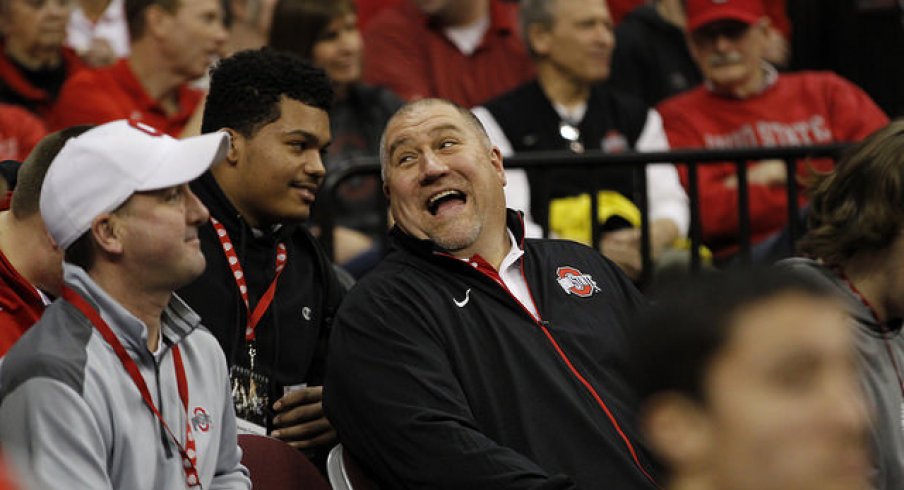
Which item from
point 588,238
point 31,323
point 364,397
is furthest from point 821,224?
point 31,323

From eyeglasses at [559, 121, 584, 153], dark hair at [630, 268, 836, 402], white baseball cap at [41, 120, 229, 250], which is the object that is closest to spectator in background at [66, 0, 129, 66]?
eyeglasses at [559, 121, 584, 153]

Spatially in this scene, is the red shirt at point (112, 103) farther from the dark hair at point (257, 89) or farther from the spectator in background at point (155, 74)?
the dark hair at point (257, 89)

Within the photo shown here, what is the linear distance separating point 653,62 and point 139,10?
9.62 feet

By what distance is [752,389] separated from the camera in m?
2.20

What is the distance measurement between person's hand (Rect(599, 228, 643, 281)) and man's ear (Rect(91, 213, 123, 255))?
129 inches

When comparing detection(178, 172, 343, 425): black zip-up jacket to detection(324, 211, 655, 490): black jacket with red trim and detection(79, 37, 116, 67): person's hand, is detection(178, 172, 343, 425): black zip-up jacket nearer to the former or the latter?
detection(324, 211, 655, 490): black jacket with red trim

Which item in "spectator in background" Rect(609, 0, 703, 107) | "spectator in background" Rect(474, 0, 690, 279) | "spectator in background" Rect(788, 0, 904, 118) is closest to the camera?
"spectator in background" Rect(474, 0, 690, 279)

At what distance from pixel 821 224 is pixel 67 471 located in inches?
97.3

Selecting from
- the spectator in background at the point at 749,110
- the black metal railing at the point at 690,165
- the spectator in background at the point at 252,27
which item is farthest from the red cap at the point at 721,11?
the spectator in background at the point at 252,27

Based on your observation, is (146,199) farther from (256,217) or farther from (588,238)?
(588,238)

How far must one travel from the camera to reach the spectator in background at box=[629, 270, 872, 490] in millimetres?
2172

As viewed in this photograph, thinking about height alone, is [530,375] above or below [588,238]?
above

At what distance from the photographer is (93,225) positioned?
3.75 m

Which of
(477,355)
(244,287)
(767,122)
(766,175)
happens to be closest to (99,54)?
(767,122)
